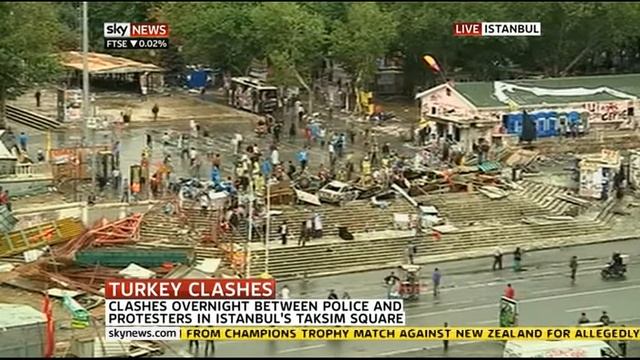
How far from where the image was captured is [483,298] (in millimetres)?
34938

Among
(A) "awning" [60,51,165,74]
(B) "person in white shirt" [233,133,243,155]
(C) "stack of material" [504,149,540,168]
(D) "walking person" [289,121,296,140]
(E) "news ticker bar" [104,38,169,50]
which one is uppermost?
(E) "news ticker bar" [104,38,169,50]

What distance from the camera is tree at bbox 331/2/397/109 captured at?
2381 inches

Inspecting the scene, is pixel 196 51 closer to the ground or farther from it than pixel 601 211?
farther from it

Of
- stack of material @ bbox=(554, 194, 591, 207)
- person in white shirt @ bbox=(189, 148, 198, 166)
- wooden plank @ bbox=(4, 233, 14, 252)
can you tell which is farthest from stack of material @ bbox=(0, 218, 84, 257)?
stack of material @ bbox=(554, 194, 591, 207)

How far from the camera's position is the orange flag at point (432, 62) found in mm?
68062

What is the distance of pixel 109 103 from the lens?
67438 mm

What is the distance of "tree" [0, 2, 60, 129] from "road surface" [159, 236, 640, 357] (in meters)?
20.2

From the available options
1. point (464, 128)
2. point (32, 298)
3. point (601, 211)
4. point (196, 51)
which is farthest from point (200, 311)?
point (196, 51)

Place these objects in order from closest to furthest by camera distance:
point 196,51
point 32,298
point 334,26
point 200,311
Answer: point 200,311
point 32,298
point 334,26
point 196,51

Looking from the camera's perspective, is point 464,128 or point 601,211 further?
point 464,128

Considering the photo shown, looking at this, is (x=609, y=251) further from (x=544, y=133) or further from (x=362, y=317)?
(x=362, y=317)

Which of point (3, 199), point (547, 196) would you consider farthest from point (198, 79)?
point (3, 199)

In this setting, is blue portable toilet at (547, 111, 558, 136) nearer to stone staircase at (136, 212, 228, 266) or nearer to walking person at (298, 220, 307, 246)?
walking person at (298, 220, 307, 246)

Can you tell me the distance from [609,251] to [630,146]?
16.6m
